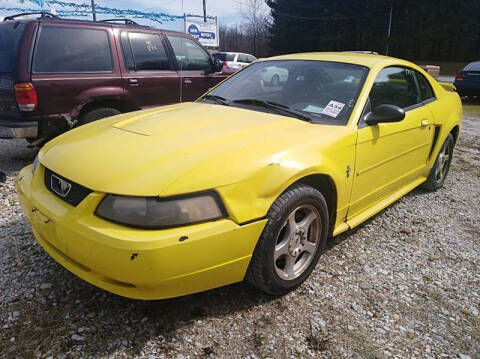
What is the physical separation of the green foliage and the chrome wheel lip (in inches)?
1265

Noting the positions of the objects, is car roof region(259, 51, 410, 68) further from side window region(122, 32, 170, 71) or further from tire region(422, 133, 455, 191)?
side window region(122, 32, 170, 71)

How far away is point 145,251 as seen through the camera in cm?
168


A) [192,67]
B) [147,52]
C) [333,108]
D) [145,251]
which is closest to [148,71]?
[147,52]

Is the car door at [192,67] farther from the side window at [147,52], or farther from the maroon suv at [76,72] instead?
the side window at [147,52]

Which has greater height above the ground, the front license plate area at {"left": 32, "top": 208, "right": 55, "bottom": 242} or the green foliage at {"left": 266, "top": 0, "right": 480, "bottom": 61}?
the green foliage at {"left": 266, "top": 0, "right": 480, "bottom": 61}

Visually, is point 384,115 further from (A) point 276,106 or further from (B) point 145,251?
(B) point 145,251

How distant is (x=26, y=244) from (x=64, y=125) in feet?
7.04

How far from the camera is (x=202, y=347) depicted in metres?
1.91

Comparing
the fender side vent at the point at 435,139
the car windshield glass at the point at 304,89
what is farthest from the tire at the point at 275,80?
the fender side vent at the point at 435,139

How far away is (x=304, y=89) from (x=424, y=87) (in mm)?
1637

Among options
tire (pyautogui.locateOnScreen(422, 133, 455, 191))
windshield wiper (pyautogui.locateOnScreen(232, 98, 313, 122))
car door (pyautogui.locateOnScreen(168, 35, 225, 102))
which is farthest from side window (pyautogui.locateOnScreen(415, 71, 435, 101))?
car door (pyautogui.locateOnScreen(168, 35, 225, 102))

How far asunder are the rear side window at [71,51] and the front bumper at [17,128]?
0.60 meters

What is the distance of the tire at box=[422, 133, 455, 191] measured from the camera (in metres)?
4.13

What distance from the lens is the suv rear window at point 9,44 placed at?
13.8 ft
